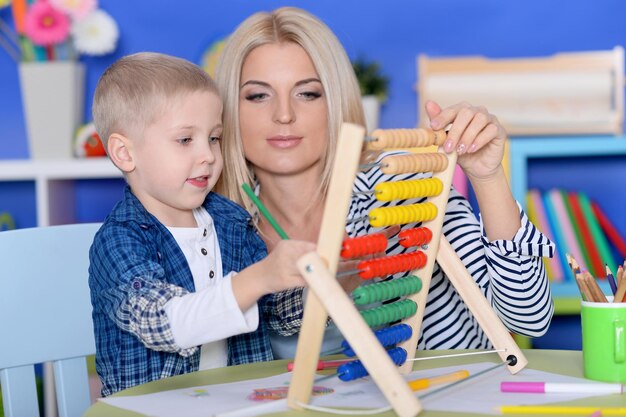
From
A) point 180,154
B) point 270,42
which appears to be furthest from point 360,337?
point 270,42

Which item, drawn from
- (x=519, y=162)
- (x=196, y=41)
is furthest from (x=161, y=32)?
(x=519, y=162)

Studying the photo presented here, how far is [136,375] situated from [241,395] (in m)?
0.33

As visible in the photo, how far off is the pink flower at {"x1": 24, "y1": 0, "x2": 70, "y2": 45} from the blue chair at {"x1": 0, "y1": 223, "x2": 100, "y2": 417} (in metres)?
1.35

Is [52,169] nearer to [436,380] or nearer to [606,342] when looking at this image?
[436,380]

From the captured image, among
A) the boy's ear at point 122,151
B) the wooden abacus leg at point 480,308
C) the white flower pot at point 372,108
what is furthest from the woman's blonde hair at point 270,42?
the white flower pot at point 372,108

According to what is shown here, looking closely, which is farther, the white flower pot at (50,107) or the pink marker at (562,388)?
the white flower pot at (50,107)

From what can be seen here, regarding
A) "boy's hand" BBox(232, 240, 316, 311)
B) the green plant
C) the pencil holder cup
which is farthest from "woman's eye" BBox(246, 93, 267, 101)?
the green plant

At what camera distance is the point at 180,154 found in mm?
1457

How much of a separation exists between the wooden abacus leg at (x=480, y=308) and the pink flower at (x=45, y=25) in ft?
6.04

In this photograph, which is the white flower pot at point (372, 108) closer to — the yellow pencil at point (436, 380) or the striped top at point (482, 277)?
the striped top at point (482, 277)

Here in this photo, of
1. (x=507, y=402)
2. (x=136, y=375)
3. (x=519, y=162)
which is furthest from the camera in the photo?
(x=519, y=162)

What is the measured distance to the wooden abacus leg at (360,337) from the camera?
102 cm

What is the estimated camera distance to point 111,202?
3076 millimetres

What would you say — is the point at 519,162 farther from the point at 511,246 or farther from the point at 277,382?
the point at 277,382
